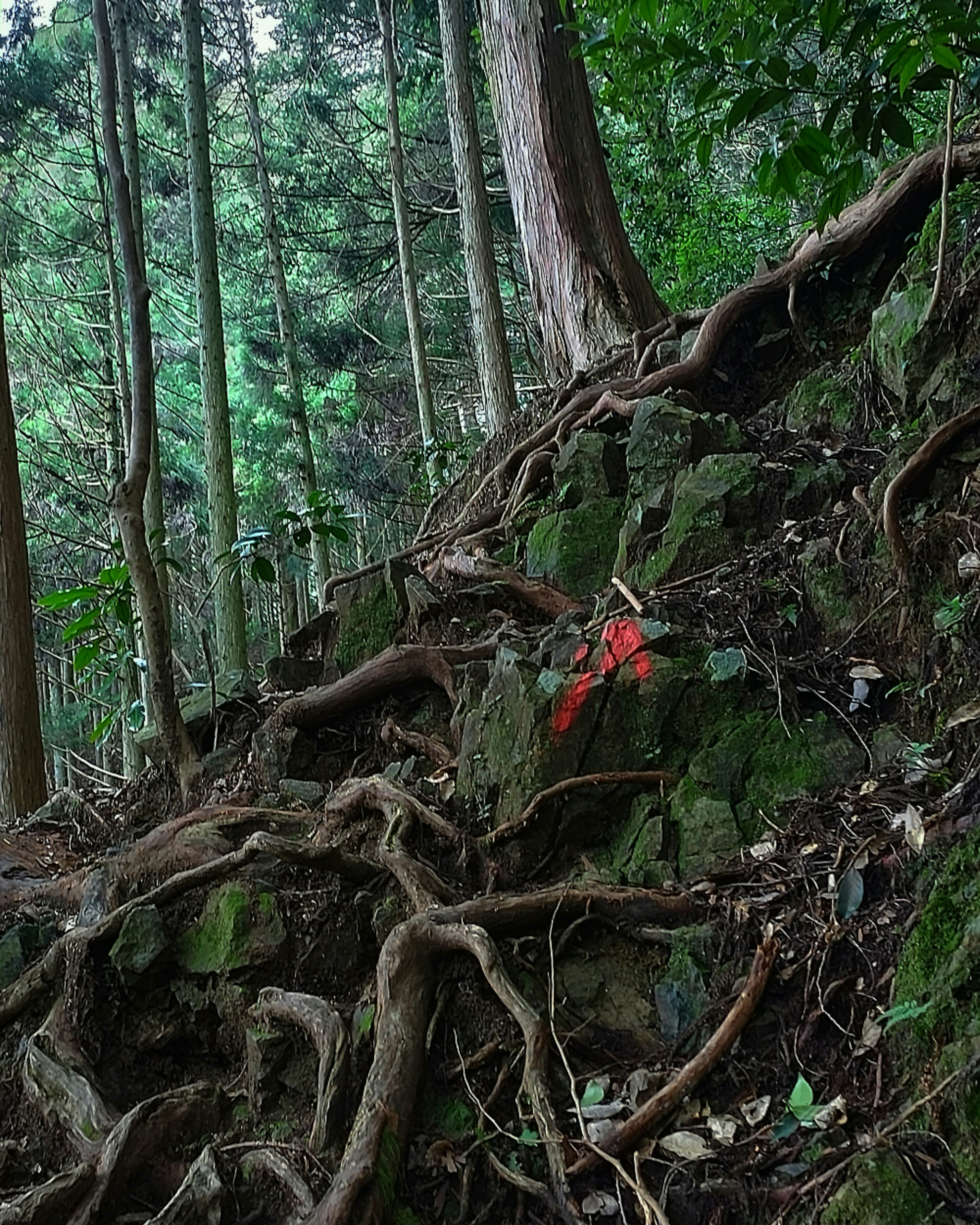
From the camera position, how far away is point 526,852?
11.0 feet

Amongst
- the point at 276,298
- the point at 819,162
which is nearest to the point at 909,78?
the point at 819,162

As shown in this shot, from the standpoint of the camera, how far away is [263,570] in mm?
4785

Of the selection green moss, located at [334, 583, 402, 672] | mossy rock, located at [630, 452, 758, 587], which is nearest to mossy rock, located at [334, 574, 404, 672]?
green moss, located at [334, 583, 402, 672]

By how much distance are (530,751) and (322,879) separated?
0.89 m

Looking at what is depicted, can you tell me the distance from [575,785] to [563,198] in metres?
5.50

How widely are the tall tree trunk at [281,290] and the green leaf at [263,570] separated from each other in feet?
16.7

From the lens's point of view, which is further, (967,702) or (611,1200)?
(967,702)

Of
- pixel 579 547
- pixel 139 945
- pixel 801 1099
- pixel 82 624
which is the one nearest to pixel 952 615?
pixel 801 1099

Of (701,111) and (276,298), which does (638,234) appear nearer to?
(276,298)

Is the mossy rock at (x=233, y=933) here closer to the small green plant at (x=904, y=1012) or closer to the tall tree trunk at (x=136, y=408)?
the tall tree trunk at (x=136, y=408)

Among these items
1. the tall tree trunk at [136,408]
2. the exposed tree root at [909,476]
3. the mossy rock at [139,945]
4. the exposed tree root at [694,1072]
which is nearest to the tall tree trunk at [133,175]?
the tall tree trunk at [136,408]

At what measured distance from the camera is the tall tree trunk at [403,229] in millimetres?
11133

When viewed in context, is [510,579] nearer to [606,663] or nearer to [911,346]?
[606,663]

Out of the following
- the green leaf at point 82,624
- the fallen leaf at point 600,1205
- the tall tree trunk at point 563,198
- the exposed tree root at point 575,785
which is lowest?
the fallen leaf at point 600,1205
